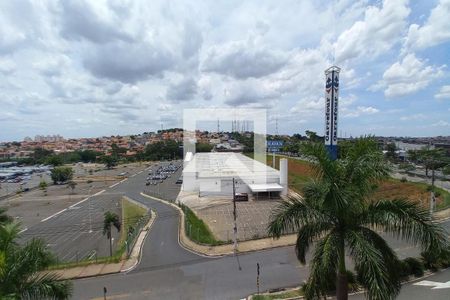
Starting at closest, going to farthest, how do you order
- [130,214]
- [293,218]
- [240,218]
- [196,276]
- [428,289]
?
[293,218], [428,289], [196,276], [240,218], [130,214]

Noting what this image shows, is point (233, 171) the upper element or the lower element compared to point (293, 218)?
lower

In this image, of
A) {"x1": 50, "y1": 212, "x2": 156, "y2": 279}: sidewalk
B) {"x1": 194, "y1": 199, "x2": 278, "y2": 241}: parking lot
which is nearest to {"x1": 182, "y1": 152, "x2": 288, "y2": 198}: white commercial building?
{"x1": 194, "y1": 199, "x2": 278, "y2": 241}: parking lot

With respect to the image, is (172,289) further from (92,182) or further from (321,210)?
(92,182)

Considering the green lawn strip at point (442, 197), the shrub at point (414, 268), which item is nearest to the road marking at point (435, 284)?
the shrub at point (414, 268)

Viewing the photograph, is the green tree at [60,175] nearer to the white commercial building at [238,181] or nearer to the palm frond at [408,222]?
the white commercial building at [238,181]

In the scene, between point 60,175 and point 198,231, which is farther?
point 60,175

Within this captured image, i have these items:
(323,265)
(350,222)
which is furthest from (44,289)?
(350,222)

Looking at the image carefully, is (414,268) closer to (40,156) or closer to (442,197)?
(442,197)
